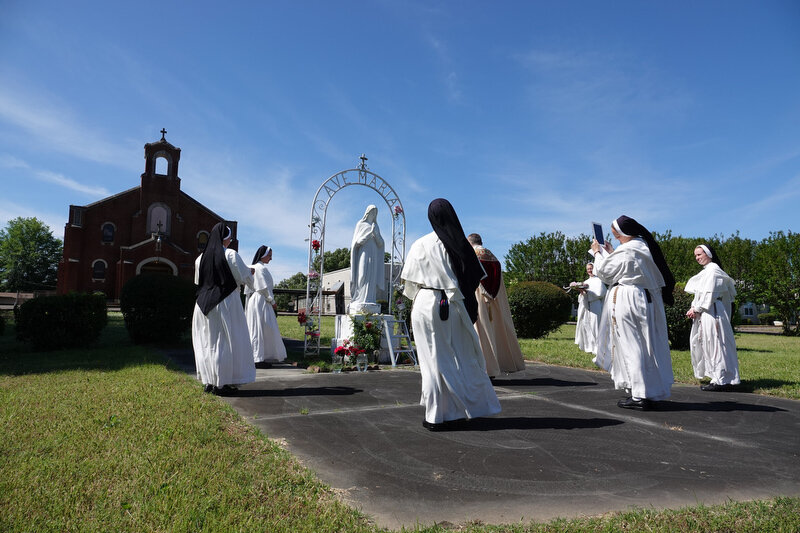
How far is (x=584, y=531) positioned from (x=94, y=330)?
1303 cm

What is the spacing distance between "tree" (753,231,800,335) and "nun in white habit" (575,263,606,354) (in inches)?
824

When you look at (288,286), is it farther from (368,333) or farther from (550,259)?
(368,333)

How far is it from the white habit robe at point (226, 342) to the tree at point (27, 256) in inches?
2707

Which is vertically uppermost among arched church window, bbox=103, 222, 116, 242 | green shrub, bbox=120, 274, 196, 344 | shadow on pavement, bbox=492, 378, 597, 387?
arched church window, bbox=103, 222, 116, 242

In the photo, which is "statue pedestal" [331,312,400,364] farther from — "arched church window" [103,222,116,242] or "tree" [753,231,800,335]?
"arched church window" [103,222,116,242]

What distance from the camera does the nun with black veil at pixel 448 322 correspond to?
4566mm

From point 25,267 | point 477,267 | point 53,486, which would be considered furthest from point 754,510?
point 25,267

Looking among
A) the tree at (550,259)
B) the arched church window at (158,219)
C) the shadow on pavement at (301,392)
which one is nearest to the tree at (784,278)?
the tree at (550,259)

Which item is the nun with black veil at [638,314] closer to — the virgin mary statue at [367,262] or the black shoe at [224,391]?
the black shoe at [224,391]

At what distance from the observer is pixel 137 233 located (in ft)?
131

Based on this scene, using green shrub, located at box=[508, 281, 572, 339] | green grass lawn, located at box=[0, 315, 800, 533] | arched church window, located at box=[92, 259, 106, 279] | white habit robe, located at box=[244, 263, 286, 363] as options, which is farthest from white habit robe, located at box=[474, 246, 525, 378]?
arched church window, located at box=[92, 259, 106, 279]

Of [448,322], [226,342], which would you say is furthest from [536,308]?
[448,322]

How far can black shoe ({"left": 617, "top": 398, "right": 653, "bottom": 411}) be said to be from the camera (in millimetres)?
5566

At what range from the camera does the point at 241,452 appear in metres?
3.60
